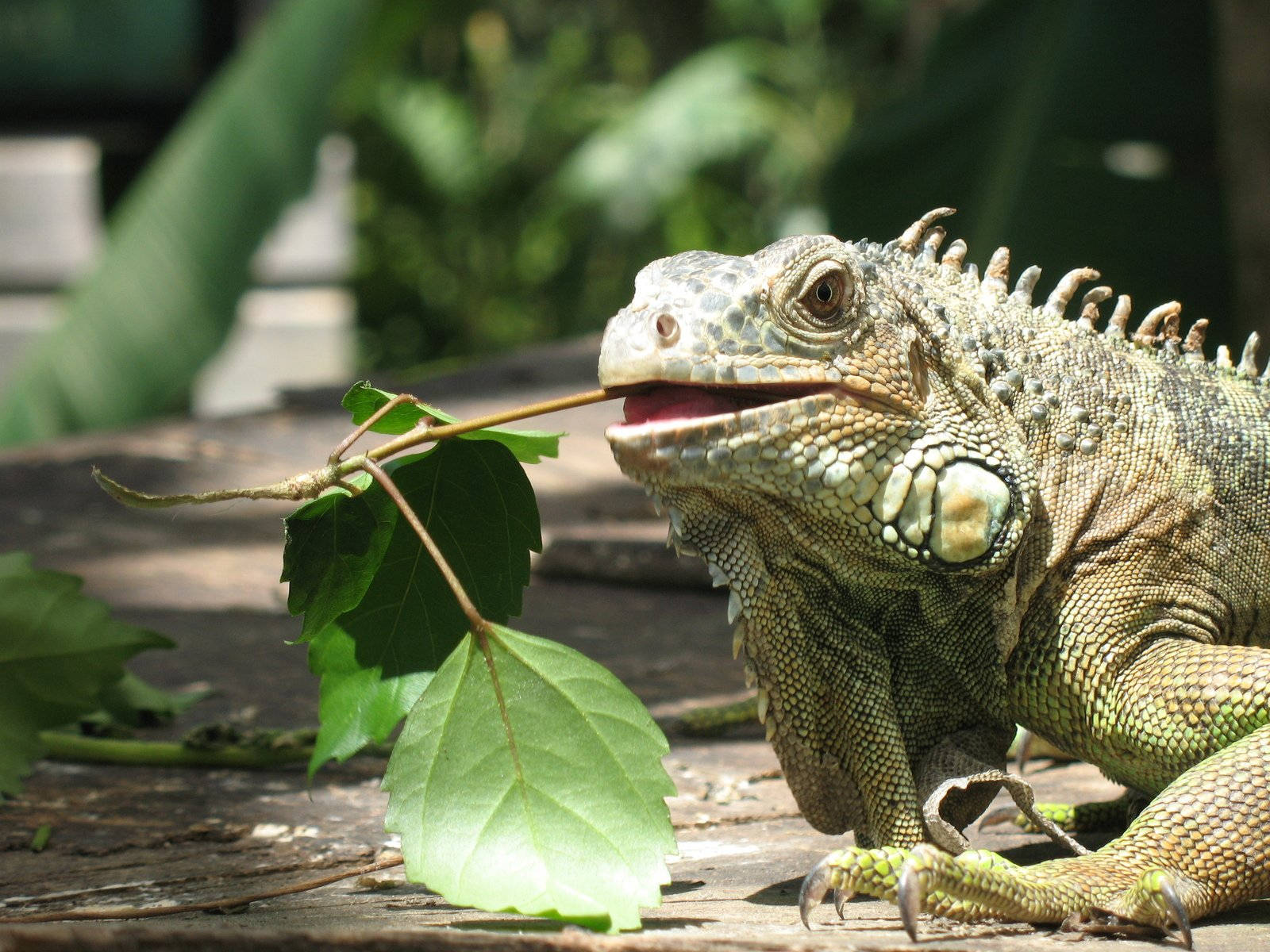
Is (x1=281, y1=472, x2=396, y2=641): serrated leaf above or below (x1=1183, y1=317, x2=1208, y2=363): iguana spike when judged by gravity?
below

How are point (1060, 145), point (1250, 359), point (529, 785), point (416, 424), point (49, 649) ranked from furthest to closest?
point (1060, 145)
point (1250, 359)
point (49, 649)
point (416, 424)
point (529, 785)

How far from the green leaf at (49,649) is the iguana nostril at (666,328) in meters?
1.42

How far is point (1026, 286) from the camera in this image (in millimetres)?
3275

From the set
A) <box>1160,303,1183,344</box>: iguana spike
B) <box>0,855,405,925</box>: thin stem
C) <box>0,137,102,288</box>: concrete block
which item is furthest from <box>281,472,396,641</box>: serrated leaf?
<box>0,137,102,288</box>: concrete block

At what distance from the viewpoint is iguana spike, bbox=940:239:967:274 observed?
3.22m

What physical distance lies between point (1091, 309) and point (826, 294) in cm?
80

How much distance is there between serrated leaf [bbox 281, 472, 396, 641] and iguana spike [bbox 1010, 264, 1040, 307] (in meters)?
1.44

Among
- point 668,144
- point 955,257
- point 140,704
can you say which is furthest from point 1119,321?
point 668,144

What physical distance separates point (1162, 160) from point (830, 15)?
10759 mm

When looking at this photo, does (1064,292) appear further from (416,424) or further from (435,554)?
(435,554)

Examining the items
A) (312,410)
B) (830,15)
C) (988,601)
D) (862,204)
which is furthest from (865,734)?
(830,15)

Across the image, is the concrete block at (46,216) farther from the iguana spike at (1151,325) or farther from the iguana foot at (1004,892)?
the iguana foot at (1004,892)

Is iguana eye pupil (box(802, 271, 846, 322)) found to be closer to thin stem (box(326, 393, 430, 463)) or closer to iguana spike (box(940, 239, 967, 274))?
iguana spike (box(940, 239, 967, 274))

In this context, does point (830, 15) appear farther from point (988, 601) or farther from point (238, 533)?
point (988, 601)
